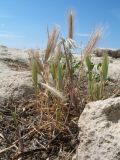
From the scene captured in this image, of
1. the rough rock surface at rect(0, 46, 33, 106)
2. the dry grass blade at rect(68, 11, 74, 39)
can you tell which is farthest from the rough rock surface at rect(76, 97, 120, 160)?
the rough rock surface at rect(0, 46, 33, 106)

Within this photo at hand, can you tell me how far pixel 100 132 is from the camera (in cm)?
200

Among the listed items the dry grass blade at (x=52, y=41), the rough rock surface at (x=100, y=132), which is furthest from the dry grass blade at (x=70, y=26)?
the rough rock surface at (x=100, y=132)

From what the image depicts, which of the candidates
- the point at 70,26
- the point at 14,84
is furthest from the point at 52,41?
the point at 14,84

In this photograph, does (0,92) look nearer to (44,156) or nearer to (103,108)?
(44,156)

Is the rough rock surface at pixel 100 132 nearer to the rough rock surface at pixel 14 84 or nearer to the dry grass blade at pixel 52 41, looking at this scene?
the dry grass blade at pixel 52 41

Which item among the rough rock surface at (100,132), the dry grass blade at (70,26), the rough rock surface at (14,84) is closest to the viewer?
the rough rock surface at (100,132)

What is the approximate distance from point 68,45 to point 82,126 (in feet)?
2.12

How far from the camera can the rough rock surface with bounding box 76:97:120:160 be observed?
1.91m

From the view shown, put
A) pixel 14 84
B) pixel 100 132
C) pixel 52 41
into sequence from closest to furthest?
pixel 100 132 → pixel 52 41 → pixel 14 84

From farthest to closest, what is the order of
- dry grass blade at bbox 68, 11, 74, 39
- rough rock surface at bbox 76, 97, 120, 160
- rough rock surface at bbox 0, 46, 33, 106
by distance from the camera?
rough rock surface at bbox 0, 46, 33, 106 → dry grass blade at bbox 68, 11, 74, 39 → rough rock surface at bbox 76, 97, 120, 160

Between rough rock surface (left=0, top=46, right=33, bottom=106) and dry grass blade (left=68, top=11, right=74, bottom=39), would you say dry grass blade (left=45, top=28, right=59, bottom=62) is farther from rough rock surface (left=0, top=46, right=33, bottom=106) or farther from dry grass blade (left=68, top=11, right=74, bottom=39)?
rough rock surface (left=0, top=46, right=33, bottom=106)

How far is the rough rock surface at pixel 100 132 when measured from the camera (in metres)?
1.91

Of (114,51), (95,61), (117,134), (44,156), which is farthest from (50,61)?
(114,51)

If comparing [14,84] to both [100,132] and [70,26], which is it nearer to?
[70,26]
